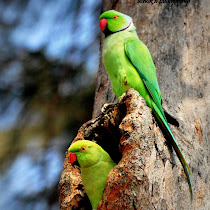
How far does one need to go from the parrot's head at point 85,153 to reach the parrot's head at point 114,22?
42.6 inches

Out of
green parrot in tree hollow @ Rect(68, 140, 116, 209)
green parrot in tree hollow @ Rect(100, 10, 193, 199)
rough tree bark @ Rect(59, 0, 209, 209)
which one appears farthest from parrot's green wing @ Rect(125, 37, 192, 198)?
green parrot in tree hollow @ Rect(68, 140, 116, 209)

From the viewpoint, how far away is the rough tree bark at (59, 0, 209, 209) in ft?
5.83

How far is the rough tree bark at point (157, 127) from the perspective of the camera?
5.83ft

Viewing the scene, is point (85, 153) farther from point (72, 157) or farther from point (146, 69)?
point (146, 69)

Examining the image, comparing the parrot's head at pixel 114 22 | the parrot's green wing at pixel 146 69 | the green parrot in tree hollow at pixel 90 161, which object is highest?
the parrot's head at pixel 114 22

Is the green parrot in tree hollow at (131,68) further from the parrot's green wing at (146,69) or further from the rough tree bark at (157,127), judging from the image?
the rough tree bark at (157,127)

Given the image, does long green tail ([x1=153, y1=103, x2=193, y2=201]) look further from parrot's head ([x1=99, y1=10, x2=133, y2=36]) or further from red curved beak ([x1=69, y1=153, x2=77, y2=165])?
parrot's head ([x1=99, y1=10, x2=133, y2=36])

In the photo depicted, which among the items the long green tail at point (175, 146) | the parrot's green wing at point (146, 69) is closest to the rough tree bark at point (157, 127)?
the long green tail at point (175, 146)

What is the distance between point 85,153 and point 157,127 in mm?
536

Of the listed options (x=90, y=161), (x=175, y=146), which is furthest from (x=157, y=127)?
(x=90, y=161)

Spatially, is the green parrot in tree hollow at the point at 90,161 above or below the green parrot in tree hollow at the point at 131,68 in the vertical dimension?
below

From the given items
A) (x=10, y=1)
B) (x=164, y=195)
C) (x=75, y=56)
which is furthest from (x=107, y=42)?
(x=10, y=1)

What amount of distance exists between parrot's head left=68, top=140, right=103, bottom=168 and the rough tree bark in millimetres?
128

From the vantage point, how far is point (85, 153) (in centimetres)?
224
